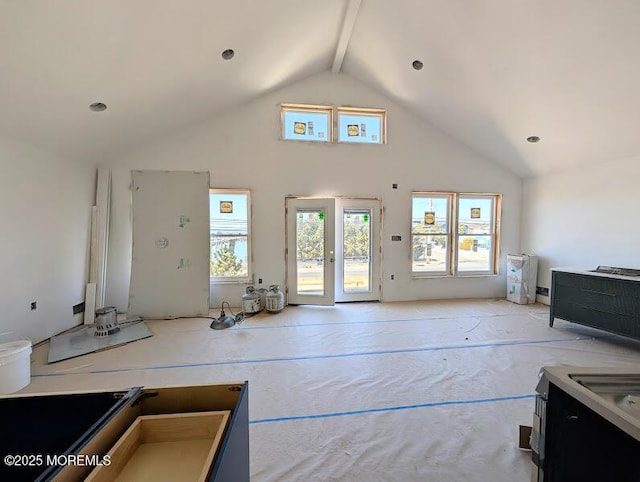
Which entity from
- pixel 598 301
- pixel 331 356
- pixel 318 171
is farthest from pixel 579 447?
pixel 318 171

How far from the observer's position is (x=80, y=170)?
14.0 ft

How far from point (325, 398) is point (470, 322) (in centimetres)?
293

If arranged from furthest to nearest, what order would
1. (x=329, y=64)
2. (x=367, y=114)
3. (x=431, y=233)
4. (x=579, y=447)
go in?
(x=431, y=233), (x=367, y=114), (x=329, y=64), (x=579, y=447)

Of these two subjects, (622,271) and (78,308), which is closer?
(622,271)

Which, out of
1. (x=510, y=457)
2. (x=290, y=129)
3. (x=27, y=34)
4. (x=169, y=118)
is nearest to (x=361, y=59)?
(x=290, y=129)

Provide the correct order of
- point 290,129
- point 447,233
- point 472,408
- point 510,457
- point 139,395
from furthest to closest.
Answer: point 447,233
point 290,129
point 472,408
point 510,457
point 139,395

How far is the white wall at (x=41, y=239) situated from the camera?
10.3 ft

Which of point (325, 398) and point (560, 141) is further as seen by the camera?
point (560, 141)

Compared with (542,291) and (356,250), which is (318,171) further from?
(542,291)

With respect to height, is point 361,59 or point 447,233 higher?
point 361,59

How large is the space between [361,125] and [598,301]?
4.48 meters

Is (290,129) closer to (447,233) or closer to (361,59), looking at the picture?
(361,59)

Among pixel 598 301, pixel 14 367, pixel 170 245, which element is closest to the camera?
pixel 14 367

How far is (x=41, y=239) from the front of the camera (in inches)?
140
